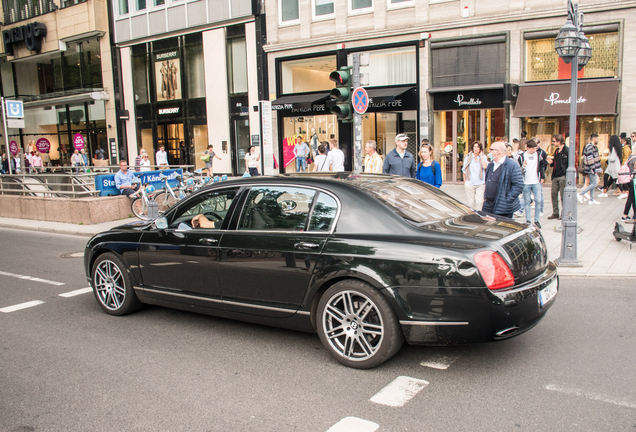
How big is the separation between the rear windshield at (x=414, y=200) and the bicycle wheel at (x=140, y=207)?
34.3 ft

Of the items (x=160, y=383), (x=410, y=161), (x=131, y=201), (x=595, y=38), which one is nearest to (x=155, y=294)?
(x=160, y=383)

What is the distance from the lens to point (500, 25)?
61.7 ft

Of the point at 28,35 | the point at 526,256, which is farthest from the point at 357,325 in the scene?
the point at 28,35

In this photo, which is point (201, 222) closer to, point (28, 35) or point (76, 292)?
point (76, 292)

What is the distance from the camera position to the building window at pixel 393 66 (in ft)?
69.0

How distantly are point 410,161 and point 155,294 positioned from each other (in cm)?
555

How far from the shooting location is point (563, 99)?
17.8m

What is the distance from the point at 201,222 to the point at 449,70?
54.9 ft

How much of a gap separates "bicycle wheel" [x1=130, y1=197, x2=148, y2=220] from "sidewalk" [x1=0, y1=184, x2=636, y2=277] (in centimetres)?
36

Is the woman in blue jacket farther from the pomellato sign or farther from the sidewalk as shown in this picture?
the pomellato sign

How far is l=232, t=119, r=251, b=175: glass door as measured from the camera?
26.1 metres

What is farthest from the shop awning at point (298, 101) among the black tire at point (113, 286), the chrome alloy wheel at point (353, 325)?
the chrome alloy wheel at point (353, 325)

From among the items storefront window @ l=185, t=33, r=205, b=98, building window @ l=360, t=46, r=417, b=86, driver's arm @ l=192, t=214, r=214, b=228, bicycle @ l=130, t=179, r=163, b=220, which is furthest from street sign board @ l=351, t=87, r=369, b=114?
storefront window @ l=185, t=33, r=205, b=98

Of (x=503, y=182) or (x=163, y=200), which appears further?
(x=163, y=200)
